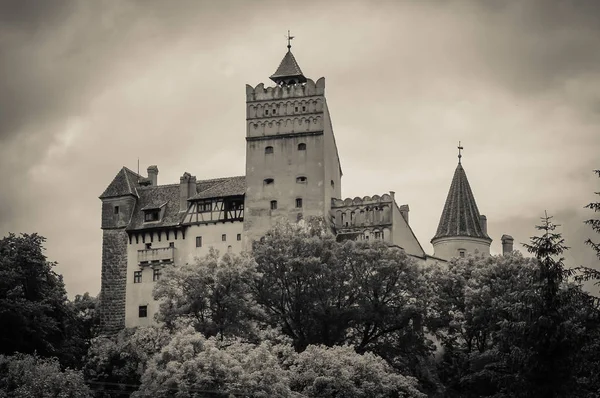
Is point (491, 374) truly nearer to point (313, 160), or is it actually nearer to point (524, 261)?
point (524, 261)

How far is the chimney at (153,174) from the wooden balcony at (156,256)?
8.76 meters

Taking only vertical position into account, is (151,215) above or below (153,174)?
below

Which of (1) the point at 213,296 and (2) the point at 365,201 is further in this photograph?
(2) the point at 365,201

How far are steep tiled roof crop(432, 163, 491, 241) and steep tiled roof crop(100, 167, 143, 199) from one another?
24.1 meters

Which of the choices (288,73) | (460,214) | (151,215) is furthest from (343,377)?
(460,214)

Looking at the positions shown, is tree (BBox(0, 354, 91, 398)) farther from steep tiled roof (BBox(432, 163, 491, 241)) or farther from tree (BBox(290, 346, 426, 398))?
steep tiled roof (BBox(432, 163, 491, 241))

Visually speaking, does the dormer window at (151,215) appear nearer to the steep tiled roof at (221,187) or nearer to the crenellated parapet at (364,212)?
the steep tiled roof at (221,187)

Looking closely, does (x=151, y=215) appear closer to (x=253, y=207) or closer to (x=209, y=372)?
(x=253, y=207)

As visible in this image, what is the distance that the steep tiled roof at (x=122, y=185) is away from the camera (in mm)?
90875

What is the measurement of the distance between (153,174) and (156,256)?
10.5 meters

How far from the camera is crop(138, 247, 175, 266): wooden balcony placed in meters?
85.9

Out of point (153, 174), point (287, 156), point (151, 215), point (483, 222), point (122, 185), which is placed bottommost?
point (151, 215)

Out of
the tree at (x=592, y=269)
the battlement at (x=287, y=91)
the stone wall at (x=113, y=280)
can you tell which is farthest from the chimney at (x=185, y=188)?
the tree at (x=592, y=269)

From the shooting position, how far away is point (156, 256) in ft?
284
